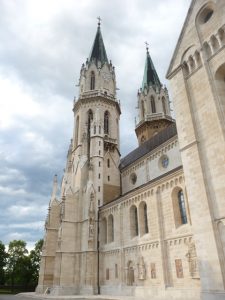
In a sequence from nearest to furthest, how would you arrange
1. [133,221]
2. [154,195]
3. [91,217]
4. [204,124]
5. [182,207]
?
[204,124], [182,207], [154,195], [133,221], [91,217]

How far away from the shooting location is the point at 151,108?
44906 mm

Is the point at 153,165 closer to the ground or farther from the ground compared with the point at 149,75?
closer to the ground

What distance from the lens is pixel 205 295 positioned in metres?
12.0

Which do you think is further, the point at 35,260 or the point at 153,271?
the point at 35,260

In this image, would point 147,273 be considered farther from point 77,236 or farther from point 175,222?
point 77,236

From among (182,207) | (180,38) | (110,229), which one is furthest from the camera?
(110,229)

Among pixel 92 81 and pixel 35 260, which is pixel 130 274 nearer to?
pixel 92 81

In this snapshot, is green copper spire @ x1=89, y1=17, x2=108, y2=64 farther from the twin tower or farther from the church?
the church

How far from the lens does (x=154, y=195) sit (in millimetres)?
20719

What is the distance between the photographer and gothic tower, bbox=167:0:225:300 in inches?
482

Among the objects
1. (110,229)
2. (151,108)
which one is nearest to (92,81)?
(151,108)

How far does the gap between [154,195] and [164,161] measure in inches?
229

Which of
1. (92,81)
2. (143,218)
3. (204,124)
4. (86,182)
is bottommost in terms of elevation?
(143,218)

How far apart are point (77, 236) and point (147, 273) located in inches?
391
